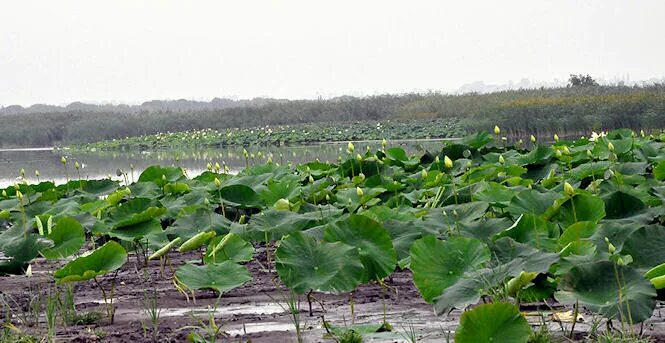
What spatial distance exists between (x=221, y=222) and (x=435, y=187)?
38.7 inches

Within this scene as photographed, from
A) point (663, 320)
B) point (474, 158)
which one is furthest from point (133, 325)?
point (474, 158)

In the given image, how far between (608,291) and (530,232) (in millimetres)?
629

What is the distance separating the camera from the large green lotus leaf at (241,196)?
3.85 meters

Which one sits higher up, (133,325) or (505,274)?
(505,274)

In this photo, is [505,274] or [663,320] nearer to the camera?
[505,274]

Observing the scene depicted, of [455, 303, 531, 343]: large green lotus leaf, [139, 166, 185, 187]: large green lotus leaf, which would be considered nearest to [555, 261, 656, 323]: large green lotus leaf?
[455, 303, 531, 343]: large green lotus leaf

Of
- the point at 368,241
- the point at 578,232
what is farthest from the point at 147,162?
the point at 578,232

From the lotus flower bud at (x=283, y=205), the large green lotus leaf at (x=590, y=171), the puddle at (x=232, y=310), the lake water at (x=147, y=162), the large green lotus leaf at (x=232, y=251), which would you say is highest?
the large green lotus leaf at (x=590, y=171)

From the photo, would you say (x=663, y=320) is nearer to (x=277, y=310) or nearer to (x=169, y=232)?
(x=277, y=310)

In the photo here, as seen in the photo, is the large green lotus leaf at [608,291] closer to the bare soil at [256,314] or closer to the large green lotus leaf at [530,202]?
the bare soil at [256,314]

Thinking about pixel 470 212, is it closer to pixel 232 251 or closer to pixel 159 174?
pixel 232 251

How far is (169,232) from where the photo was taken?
3080 millimetres

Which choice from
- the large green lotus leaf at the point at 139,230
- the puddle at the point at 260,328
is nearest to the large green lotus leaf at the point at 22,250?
the large green lotus leaf at the point at 139,230

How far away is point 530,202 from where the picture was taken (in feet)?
9.28
